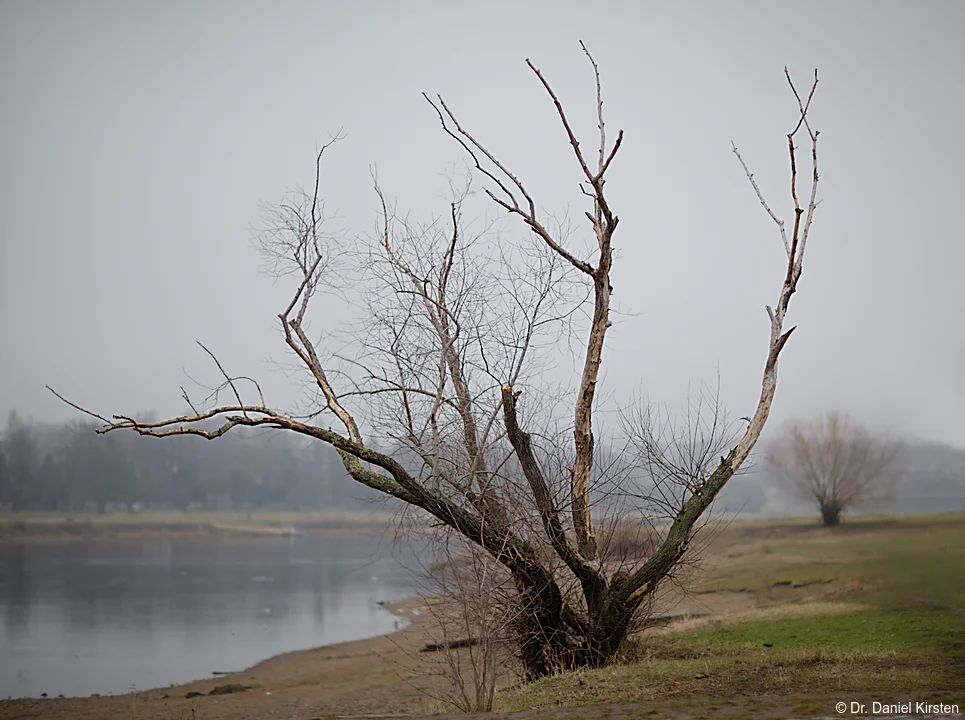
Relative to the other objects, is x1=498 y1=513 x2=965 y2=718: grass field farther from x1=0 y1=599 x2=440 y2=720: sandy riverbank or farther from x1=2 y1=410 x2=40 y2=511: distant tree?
x1=2 y1=410 x2=40 y2=511: distant tree

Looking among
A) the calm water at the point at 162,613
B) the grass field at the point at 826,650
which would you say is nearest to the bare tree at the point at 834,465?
the grass field at the point at 826,650

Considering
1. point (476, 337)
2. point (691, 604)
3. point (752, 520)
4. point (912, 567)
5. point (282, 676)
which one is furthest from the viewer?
point (752, 520)

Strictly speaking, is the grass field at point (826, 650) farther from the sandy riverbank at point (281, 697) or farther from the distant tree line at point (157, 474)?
the distant tree line at point (157, 474)

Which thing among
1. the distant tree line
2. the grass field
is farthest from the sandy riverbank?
the distant tree line

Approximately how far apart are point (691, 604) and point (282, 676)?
35.4 feet

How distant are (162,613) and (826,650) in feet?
81.8

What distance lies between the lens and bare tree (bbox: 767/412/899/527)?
96.7 ft

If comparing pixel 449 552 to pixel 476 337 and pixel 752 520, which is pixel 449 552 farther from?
pixel 752 520

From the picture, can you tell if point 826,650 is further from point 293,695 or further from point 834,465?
point 834,465

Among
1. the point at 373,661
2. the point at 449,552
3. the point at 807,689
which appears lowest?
the point at 373,661

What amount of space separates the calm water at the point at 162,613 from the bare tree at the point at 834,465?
55.1ft

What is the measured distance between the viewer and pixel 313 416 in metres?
11.8

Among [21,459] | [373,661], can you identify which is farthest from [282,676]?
[21,459]

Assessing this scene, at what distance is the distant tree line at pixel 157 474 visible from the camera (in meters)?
57.4
